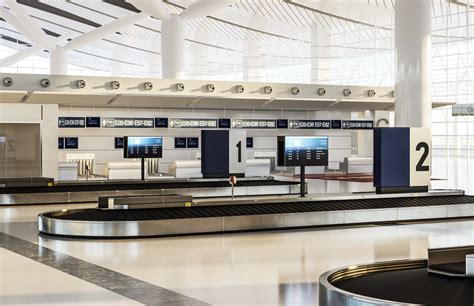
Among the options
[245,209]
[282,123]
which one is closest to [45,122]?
[282,123]

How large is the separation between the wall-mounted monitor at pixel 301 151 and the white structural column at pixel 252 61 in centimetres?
3102

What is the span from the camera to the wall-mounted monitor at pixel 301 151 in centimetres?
1428

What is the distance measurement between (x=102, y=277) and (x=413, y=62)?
14848mm

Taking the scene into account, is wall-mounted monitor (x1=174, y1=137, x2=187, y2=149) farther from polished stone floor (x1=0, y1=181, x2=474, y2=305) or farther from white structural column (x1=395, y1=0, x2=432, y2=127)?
polished stone floor (x1=0, y1=181, x2=474, y2=305)

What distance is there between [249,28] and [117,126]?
1870 centimetres

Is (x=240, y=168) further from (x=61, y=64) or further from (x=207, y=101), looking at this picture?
(x=61, y=64)

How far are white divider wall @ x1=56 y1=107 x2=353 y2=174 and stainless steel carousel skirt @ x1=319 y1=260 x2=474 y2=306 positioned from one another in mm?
18093

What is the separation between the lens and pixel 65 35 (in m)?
46.8

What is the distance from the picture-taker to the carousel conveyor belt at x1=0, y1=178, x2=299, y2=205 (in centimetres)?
1744

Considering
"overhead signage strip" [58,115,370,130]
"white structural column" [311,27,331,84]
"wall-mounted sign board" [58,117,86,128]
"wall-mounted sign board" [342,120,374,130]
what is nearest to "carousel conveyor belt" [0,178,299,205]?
"wall-mounted sign board" [58,117,86,128]

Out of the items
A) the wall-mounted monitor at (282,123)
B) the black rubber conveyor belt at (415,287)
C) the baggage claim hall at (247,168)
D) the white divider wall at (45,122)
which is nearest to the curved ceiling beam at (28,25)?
the baggage claim hall at (247,168)

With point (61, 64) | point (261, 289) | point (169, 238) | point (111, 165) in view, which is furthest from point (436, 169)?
point (261, 289)

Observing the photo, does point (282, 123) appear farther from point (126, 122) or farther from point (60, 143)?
point (60, 143)

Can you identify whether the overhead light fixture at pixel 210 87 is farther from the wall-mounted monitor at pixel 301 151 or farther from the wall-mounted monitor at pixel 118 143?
the wall-mounted monitor at pixel 301 151
